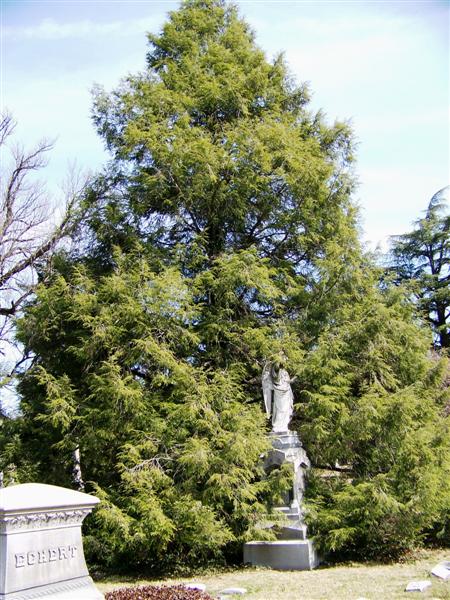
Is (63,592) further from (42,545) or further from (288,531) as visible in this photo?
(288,531)

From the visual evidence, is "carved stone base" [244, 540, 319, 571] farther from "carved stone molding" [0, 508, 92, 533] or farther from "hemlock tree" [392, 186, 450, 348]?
"hemlock tree" [392, 186, 450, 348]

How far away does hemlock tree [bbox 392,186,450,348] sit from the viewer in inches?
847

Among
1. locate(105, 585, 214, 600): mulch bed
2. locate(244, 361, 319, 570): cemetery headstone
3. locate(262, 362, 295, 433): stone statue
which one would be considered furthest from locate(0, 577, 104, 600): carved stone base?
locate(262, 362, 295, 433): stone statue

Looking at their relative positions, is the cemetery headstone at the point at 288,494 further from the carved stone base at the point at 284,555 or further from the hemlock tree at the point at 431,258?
the hemlock tree at the point at 431,258

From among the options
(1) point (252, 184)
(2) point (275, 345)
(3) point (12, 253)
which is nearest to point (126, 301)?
(2) point (275, 345)

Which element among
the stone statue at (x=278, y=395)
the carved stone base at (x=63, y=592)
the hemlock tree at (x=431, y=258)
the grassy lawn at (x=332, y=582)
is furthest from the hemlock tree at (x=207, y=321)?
the hemlock tree at (x=431, y=258)

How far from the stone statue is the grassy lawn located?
2429 mm

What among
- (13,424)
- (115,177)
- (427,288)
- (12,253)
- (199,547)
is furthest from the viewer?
(427,288)

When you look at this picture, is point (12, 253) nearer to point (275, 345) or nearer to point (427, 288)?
point (275, 345)

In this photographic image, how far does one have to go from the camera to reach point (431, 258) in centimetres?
2264

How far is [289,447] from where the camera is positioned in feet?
31.4

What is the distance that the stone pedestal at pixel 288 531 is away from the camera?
894cm

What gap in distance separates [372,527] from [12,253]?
11830 millimetres

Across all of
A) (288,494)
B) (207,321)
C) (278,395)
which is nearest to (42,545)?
(288,494)
